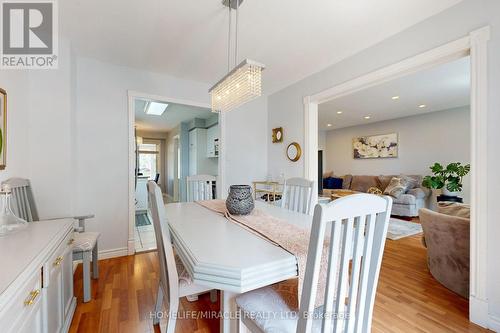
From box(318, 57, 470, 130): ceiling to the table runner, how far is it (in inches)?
122

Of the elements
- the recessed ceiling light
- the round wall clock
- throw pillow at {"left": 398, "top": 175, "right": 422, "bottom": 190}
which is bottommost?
throw pillow at {"left": 398, "top": 175, "right": 422, "bottom": 190}

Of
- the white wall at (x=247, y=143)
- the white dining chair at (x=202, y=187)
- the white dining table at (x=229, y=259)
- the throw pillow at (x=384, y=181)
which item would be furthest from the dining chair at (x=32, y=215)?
the throw pillow at (x=384, y=181)

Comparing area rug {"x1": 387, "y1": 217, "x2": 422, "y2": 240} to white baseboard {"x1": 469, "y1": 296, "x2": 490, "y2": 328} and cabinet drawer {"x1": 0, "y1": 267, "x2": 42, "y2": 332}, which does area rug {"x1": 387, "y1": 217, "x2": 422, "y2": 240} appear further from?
cabinet drawer {"x1": 0, "y1": 267, "x2": 42, "y2": 332}

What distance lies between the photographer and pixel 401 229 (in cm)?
387

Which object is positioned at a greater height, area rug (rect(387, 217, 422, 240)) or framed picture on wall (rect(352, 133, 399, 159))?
framed picture on wall (rect(352, 133, 399, 159))

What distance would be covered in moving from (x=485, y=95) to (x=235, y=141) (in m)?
2.81

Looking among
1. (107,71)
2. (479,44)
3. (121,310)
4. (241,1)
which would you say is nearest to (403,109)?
(479,44)

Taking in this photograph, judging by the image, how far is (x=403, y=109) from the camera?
193 inches

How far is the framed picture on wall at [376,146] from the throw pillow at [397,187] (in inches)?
36.3

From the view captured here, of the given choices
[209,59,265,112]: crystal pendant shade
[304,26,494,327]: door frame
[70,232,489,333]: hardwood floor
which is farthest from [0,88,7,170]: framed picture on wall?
[304,26,494,327]: door frame

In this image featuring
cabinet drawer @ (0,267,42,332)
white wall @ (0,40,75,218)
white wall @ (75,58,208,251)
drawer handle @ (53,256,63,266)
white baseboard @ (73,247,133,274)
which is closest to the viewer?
cabinet drawer @ (0,267,42,332)

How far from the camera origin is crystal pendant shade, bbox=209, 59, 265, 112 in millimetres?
1632

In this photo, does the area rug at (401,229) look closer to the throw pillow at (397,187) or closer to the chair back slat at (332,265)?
the throw pillow at (397,187)

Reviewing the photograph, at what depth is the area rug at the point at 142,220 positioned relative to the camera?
432cm
